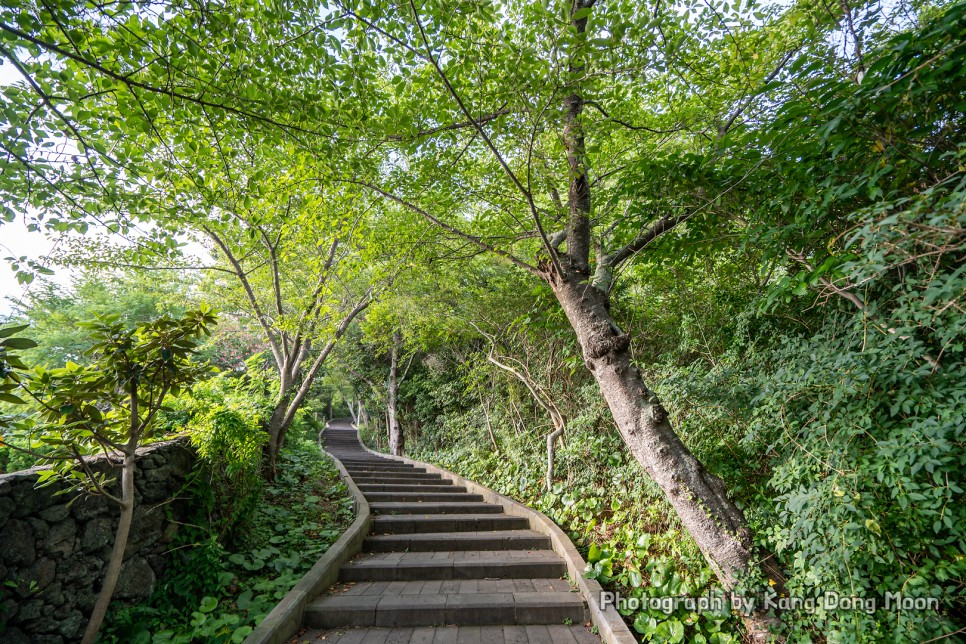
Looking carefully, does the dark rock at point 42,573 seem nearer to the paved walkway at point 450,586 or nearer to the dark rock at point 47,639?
the dark rock at point 47,639

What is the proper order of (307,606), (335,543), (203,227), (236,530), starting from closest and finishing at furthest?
(307,606)
(236,530)
(335,543)
(203,227)

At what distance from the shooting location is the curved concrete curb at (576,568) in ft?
9.50

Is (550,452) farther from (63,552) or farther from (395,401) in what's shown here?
(395,401)

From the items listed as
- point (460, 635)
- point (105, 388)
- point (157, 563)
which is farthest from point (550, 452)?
point (105, 388)

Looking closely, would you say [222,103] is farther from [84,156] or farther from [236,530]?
[236,530]

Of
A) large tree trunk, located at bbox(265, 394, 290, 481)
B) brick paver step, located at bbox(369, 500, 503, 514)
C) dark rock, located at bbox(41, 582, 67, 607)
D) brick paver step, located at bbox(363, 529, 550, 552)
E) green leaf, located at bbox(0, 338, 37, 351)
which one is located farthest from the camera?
large tree trunk, located at bbox(265, 394, 290, 481)

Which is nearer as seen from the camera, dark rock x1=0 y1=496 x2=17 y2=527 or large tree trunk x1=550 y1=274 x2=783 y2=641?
dark rock x1=0 y1=496 x2=17 y2=527

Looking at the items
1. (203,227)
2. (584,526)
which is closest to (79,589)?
(203,227)

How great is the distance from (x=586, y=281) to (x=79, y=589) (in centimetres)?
452

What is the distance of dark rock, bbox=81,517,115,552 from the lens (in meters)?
2.89

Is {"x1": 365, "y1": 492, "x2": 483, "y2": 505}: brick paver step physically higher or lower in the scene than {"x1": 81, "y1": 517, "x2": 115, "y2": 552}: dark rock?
lower

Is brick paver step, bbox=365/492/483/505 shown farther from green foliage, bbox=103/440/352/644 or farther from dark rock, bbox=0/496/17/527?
dark rock, bbox=0/496/17/527

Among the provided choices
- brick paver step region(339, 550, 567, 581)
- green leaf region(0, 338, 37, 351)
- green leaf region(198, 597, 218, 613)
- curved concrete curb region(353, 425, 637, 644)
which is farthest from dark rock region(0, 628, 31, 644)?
curved concrete curb region(353, 425, 637, 644)

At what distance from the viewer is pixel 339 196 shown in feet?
14.4
